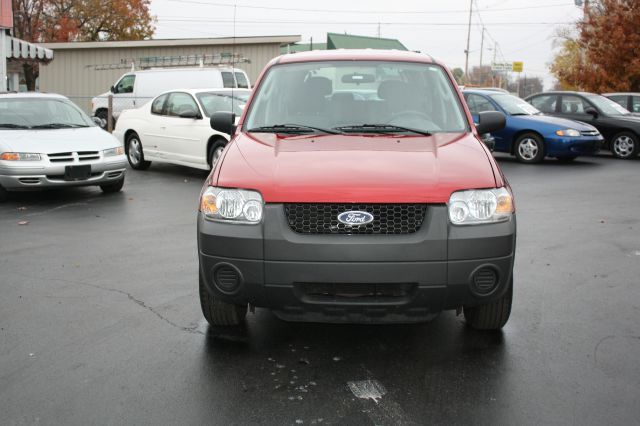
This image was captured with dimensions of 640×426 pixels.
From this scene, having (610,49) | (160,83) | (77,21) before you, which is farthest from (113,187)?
(77,21)

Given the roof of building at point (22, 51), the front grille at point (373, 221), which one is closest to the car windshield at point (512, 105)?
the front grille at point (373, 221)

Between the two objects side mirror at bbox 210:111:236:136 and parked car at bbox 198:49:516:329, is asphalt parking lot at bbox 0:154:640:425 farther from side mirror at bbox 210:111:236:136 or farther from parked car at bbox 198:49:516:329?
side mirror at bbox 210:111:236:136

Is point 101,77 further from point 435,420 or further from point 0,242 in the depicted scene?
point 435,420

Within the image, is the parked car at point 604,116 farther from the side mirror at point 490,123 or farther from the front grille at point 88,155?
the side mirror at point 490,123

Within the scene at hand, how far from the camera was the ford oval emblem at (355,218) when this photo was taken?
375cm

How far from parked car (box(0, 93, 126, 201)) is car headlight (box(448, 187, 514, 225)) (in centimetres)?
745

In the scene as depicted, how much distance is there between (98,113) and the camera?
2508 centimetres

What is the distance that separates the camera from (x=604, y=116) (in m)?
17.1

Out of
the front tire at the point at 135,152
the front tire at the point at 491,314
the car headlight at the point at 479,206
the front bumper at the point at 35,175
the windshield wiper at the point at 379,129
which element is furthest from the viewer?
the front tire at the point at 135,152

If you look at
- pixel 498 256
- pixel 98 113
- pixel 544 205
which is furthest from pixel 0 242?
pixel 98 113

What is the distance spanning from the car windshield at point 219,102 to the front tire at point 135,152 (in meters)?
2.01

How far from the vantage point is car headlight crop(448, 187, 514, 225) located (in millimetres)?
3799

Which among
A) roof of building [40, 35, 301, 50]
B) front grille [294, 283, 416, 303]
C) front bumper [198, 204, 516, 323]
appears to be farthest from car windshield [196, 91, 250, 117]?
roof of building [40, 35, 301, 50]

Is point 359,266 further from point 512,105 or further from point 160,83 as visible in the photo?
point 160,83
